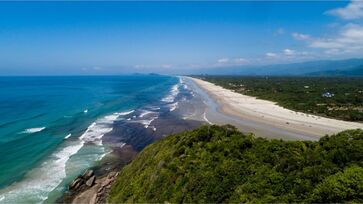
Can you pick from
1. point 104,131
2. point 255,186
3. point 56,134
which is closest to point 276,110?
point 104,131

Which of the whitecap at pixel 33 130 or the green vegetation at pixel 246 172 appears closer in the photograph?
the green vegetation at pixel 246 172

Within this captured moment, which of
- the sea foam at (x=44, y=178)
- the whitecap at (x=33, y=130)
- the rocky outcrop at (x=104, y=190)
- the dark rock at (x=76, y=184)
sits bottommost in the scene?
the sea foam at (x=44, y=178)

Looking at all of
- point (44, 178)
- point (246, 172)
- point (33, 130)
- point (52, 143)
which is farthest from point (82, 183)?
point (33, 130)

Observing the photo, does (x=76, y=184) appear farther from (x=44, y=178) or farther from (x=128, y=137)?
(x=128, y=137)

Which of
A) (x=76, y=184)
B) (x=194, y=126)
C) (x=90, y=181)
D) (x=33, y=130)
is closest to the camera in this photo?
(x=76, y=184)

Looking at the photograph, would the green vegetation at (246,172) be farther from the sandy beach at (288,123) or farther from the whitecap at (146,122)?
the whitecap at (146,122)

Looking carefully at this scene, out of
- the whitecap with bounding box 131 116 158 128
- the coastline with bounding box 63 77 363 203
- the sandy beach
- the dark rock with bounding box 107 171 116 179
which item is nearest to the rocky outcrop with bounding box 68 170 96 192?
the coastline with bounding box 63 77 363 203

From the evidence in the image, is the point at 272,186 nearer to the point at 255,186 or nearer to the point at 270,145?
the point at 255,186

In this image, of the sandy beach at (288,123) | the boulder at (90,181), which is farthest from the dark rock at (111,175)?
the sandy beach at (288,123)

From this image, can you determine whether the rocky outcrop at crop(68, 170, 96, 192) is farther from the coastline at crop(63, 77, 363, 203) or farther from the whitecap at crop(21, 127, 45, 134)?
the whitecap at crop(21, 127, 45, 134)
